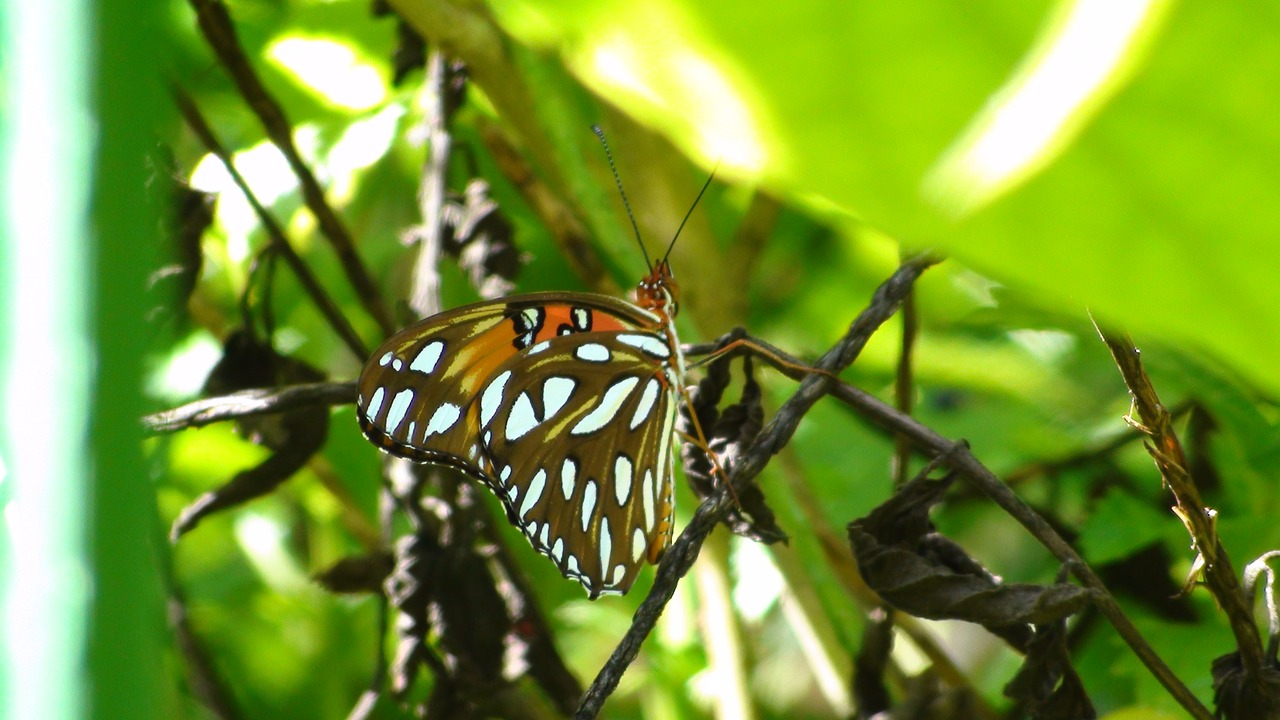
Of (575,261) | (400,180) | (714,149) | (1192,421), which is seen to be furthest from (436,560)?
(400,180)

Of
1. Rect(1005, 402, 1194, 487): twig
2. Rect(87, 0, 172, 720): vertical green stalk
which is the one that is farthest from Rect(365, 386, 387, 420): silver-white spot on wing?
Rect(87, 0, 172, 720): vertical green stalk

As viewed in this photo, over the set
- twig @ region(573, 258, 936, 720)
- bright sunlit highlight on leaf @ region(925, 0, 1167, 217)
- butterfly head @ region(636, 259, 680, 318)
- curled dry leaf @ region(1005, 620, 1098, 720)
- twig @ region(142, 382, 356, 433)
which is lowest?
curled dry leaf @ region(1005, 620, 1098, 720)

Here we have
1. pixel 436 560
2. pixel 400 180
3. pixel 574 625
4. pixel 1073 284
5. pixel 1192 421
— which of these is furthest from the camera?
pixel 400 180

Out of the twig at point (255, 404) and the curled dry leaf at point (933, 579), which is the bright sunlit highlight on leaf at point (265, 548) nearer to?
the twig at point (255, 404)

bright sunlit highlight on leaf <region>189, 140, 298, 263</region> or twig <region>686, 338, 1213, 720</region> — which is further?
bright sunlit highlight on leaf <region>189, 140, 298, 263</region>

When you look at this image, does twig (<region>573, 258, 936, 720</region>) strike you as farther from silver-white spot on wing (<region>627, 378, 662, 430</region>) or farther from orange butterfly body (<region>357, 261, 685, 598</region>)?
silver-white spot on wing (<region>627, 378, 662, 430</region>)

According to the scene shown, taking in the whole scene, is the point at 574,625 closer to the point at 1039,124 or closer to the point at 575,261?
the point at 575,261

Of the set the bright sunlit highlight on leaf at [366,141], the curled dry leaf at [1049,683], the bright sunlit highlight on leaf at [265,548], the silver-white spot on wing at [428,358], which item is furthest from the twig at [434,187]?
the bright sunlit highlight on leaf at [265,548]
